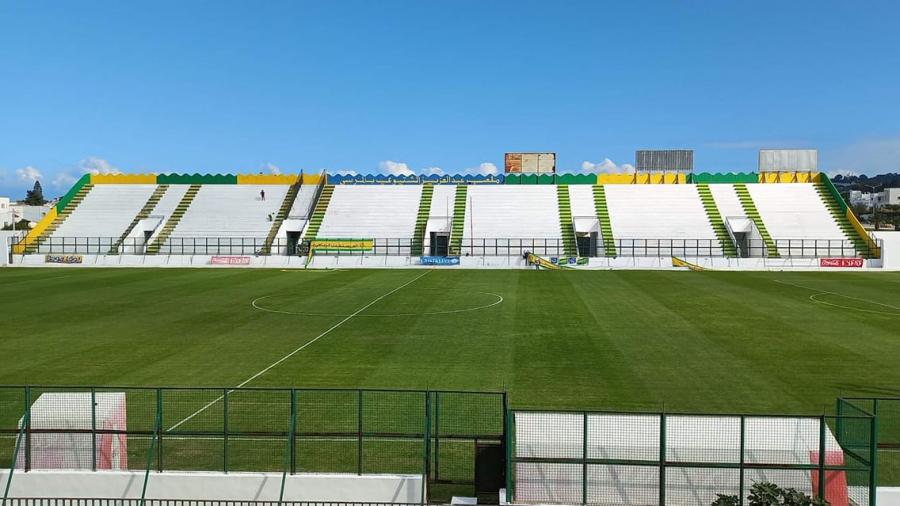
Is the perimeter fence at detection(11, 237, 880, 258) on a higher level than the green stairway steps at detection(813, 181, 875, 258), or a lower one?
lower

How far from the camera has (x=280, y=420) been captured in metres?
Result: 15.1

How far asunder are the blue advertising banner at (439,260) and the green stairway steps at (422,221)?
159 inches

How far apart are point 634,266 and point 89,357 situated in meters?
44.0

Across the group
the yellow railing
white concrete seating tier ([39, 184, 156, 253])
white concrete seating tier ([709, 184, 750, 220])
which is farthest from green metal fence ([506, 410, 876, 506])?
the yellow railing

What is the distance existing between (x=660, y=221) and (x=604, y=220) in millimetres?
5356

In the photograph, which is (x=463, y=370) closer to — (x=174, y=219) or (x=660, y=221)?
(x=660, y=221)

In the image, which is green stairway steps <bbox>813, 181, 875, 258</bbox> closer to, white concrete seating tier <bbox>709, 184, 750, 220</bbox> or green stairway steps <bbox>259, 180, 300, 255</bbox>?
white concrete seating tier <bbox>709, 184, 750, 220</bbox>

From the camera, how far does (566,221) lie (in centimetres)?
6838

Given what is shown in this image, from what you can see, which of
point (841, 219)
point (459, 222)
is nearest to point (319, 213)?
point (459, 222)

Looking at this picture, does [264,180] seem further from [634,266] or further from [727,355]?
[727,355]

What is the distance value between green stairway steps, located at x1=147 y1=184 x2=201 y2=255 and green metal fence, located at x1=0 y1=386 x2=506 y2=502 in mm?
52073

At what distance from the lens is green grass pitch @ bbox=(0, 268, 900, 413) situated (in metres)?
18.2

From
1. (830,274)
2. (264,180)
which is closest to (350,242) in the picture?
(264,180)

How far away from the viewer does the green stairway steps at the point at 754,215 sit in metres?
59.4
